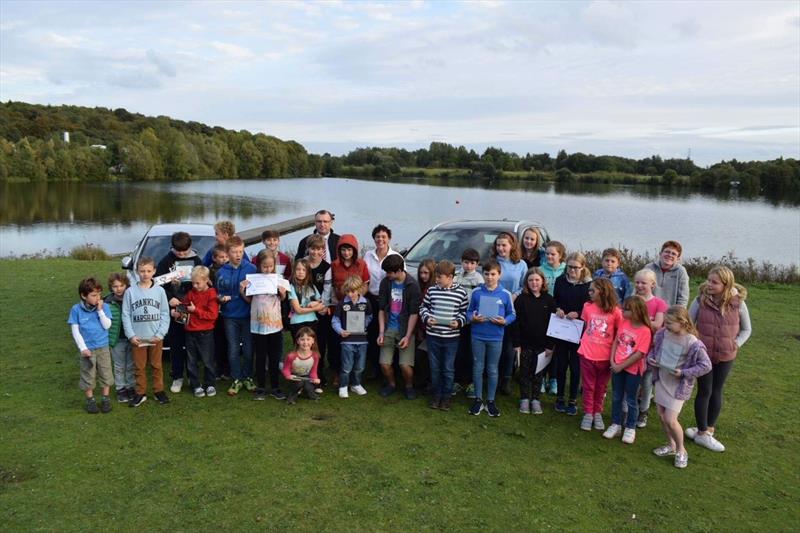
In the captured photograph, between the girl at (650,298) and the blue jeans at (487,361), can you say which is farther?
the blue jeans at (487,361)

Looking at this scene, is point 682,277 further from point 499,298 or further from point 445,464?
point 445,464

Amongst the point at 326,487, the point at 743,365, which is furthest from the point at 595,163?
the point at 326,487

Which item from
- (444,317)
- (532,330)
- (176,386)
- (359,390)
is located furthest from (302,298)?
(532,330)

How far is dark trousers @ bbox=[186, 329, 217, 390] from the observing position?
18.6ft

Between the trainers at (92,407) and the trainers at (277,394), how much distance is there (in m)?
1.70

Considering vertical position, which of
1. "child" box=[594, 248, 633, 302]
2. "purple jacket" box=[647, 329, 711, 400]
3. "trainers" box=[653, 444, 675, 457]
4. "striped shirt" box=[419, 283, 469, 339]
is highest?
"child" box=[594, 248, 633, 302]

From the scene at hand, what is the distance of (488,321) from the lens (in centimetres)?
536

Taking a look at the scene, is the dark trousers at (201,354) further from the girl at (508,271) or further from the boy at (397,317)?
the girl at (508,271)

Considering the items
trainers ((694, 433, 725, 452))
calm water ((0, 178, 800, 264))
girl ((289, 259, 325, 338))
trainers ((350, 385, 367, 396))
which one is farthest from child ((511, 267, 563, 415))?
calm water ((0, 178, 800, 264))

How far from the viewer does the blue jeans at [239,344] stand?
5.81 m

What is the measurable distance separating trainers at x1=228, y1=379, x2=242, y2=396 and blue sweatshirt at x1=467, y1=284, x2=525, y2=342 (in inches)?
105

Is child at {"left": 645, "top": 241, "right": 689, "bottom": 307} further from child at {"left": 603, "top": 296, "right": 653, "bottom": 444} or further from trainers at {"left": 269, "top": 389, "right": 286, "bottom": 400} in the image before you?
trainers at {"left": 269, "top": 389, "right": 286, "bottom": 400}

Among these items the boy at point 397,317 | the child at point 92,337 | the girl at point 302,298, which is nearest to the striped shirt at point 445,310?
the boy at point 397,317

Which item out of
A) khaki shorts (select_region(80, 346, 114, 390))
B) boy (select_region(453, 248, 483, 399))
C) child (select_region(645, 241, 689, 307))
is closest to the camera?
khaki shorts (select_region(80, 346, 114, 390))
